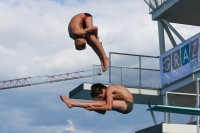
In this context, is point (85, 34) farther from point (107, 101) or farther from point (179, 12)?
point (179, 12)

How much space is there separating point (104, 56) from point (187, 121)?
12.4m

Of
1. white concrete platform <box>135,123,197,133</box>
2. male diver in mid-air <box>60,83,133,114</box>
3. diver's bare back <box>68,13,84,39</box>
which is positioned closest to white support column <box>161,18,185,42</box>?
white concrete platform <box>135,123,197,133</box>

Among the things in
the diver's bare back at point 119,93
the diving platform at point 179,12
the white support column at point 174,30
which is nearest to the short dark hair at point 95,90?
the diver's bare back at point 119,93

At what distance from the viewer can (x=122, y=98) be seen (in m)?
14.0

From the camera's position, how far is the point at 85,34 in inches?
530

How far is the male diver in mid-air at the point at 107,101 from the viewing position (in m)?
13.6

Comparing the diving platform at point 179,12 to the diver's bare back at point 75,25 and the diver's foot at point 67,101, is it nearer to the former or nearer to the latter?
the diver's bare back at point 75,25

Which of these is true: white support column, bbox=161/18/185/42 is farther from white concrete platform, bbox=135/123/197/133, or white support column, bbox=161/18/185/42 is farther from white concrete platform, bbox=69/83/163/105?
white concrete platform, bbox=135/123/197/133

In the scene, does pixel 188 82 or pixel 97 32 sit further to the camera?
pixel 188 82

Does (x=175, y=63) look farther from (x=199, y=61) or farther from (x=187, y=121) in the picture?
(x=187, y=121)

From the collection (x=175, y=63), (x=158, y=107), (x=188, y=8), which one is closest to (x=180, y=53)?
(x=175, y=63)

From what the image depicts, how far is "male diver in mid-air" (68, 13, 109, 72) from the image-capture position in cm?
1334

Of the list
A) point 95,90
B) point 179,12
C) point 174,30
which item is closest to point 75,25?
point 95,90

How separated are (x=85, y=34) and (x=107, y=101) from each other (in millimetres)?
1615
